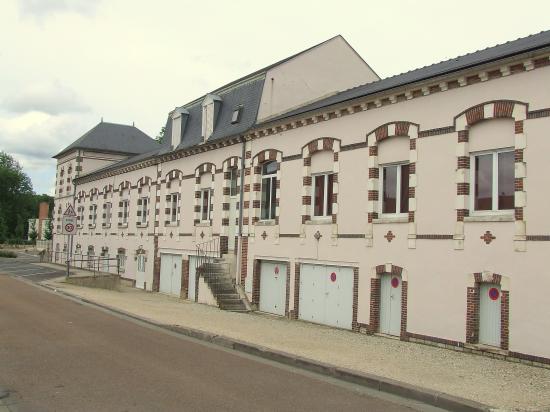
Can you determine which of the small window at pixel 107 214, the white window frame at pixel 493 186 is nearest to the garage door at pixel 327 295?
the white window frame at pixel 493 186

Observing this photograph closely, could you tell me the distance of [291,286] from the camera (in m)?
17.8

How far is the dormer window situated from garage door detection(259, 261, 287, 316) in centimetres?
713

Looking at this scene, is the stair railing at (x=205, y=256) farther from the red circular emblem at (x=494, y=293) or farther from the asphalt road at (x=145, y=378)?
the red circular emblem at (x=494, y=293)

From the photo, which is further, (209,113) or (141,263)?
(141,263)

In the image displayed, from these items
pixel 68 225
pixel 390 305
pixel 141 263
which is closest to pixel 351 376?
pixel 390 305

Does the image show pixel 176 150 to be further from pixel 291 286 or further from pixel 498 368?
pixel 498 368

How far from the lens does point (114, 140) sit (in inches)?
1753

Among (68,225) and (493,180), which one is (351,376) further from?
(68,225)

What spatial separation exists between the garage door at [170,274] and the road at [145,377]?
38.7ft

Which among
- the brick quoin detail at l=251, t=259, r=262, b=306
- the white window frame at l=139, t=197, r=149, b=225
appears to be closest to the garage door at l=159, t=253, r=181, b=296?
the white window frame at l=139, t=197, r=149, b=225

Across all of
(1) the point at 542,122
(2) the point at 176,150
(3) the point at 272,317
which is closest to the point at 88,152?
(2) the point at 176,150

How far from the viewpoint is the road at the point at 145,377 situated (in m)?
7.12

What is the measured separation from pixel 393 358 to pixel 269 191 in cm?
982

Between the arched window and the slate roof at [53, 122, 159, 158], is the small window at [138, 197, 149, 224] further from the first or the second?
the slate roof at [53, 122, 159, 158]
